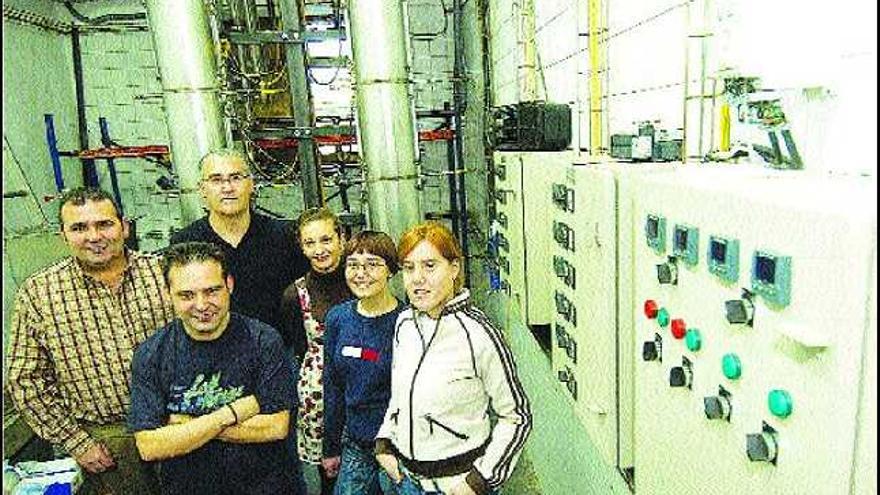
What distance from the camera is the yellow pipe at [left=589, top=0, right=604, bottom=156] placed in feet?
8.03

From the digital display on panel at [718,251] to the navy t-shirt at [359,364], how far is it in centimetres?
134

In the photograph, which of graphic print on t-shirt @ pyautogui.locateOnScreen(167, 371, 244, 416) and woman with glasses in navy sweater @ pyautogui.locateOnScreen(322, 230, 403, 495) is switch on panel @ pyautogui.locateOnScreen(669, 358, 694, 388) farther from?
graphic print on t-shirt @ pyautogui.locateOnScreen(167, 371, 244, 416)

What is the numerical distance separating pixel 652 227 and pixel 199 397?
1483 millimetres

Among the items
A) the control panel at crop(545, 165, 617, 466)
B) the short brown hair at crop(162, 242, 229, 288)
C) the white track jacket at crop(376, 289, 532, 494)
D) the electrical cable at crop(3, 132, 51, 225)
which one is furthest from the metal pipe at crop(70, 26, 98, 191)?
the control panel at crop(545, 165, 617, 466)

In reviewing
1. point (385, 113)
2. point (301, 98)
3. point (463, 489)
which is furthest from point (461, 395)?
point (301, 98)

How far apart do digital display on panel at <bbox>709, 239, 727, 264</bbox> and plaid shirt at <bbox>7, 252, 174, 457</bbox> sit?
194 cm

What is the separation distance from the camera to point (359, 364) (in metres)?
2.28

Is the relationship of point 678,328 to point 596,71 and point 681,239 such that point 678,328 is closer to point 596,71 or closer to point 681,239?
point 681,239

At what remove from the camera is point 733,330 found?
114 cm

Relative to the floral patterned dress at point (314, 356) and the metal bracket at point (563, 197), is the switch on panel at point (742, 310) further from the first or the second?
the floral patterned dress at point (314, 356)

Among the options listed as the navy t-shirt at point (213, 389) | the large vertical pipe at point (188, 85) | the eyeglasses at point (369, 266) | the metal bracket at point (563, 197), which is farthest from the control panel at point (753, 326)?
the large vertical pipe at point (188, 85)

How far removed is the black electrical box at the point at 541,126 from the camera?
9.29ft

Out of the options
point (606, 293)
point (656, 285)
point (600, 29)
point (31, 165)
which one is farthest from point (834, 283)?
point (31, 165)

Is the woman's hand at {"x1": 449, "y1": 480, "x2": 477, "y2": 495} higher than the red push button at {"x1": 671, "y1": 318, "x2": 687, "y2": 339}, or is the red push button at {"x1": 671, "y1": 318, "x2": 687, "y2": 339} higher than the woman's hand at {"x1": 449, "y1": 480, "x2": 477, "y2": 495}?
the red push button at {"x1": 671, "y1": 318, "x2": 687, "y2": 339}
